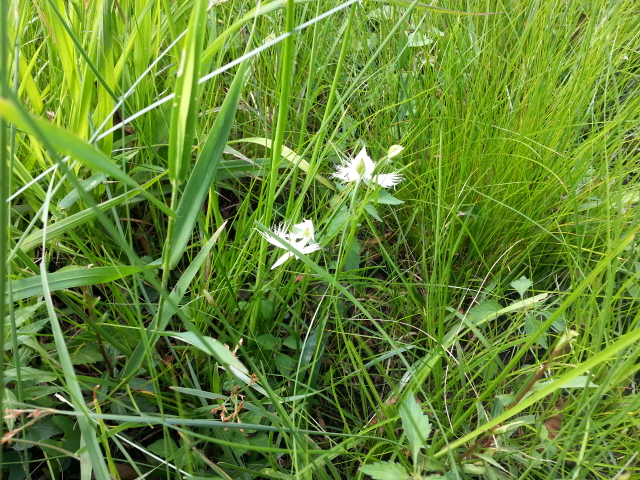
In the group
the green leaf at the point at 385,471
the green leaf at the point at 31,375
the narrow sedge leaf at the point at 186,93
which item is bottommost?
the green leaf at the point at 385,471

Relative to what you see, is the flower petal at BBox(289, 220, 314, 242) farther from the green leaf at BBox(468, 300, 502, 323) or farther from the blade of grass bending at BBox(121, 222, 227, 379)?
the green leaf at BBox(468, 300, 502, 323)

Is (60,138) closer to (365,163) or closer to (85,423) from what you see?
(85,423)

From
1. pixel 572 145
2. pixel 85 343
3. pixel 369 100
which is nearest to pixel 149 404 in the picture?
pixel 85 343

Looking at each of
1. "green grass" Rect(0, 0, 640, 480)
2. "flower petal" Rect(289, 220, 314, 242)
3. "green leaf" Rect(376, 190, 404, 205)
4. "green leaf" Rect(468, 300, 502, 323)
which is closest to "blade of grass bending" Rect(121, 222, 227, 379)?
"green grass" Rect(0, 0, 640, 480)

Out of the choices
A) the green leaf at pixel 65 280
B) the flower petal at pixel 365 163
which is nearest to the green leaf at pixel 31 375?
the green leaf at pixel 65 280

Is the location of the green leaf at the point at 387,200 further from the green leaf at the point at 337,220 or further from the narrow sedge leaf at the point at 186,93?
the narrow sedge leaf at the point at 186,93

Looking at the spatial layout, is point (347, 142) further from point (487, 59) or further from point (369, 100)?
point (487, 59)

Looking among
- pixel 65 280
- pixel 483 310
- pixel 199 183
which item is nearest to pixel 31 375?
pixel 65 280

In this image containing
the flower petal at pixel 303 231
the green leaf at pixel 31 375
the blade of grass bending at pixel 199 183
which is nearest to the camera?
the blade of grass bending at pixel 199 183
